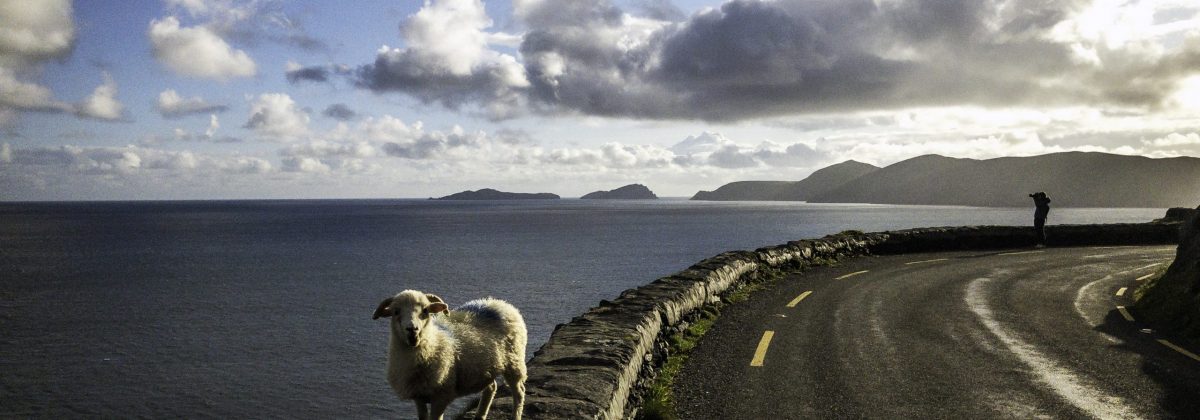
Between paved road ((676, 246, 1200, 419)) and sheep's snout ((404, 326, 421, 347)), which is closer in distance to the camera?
sheep's snout ((404, 326, 421, 347))

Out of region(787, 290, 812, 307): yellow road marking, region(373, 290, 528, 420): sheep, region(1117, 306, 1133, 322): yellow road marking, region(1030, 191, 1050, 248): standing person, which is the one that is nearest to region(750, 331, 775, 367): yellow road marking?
region(787, 290, 812, 307): yellow road marking

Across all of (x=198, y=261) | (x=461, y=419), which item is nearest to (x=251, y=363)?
(x=461, y=419)

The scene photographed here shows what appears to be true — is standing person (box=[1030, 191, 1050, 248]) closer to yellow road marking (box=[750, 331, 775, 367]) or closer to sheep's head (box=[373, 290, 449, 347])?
yellow road marking (box=[750, 331, 775, 367])

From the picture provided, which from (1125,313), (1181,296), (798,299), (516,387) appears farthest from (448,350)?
(1125,313)

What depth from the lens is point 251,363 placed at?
29797mm

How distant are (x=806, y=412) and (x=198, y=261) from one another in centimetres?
8505

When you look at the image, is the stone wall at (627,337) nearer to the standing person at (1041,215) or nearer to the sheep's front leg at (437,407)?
the sheep's front leg at (437,407)

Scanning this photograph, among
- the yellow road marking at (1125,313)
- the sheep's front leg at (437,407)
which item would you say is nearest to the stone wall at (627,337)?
the sheep's front leg at (437,407)

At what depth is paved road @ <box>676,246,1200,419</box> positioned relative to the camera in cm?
806

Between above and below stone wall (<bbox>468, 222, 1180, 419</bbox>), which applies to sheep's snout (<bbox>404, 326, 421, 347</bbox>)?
above

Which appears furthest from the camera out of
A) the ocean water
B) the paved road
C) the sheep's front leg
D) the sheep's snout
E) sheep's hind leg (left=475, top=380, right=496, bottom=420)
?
the ocean water

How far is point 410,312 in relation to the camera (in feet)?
15.8

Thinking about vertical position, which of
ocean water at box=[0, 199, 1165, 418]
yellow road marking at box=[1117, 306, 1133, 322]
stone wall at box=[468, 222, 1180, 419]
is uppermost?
stone wall at box=[468, 222, 1180, 419]

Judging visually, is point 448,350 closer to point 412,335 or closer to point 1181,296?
point 412,335
